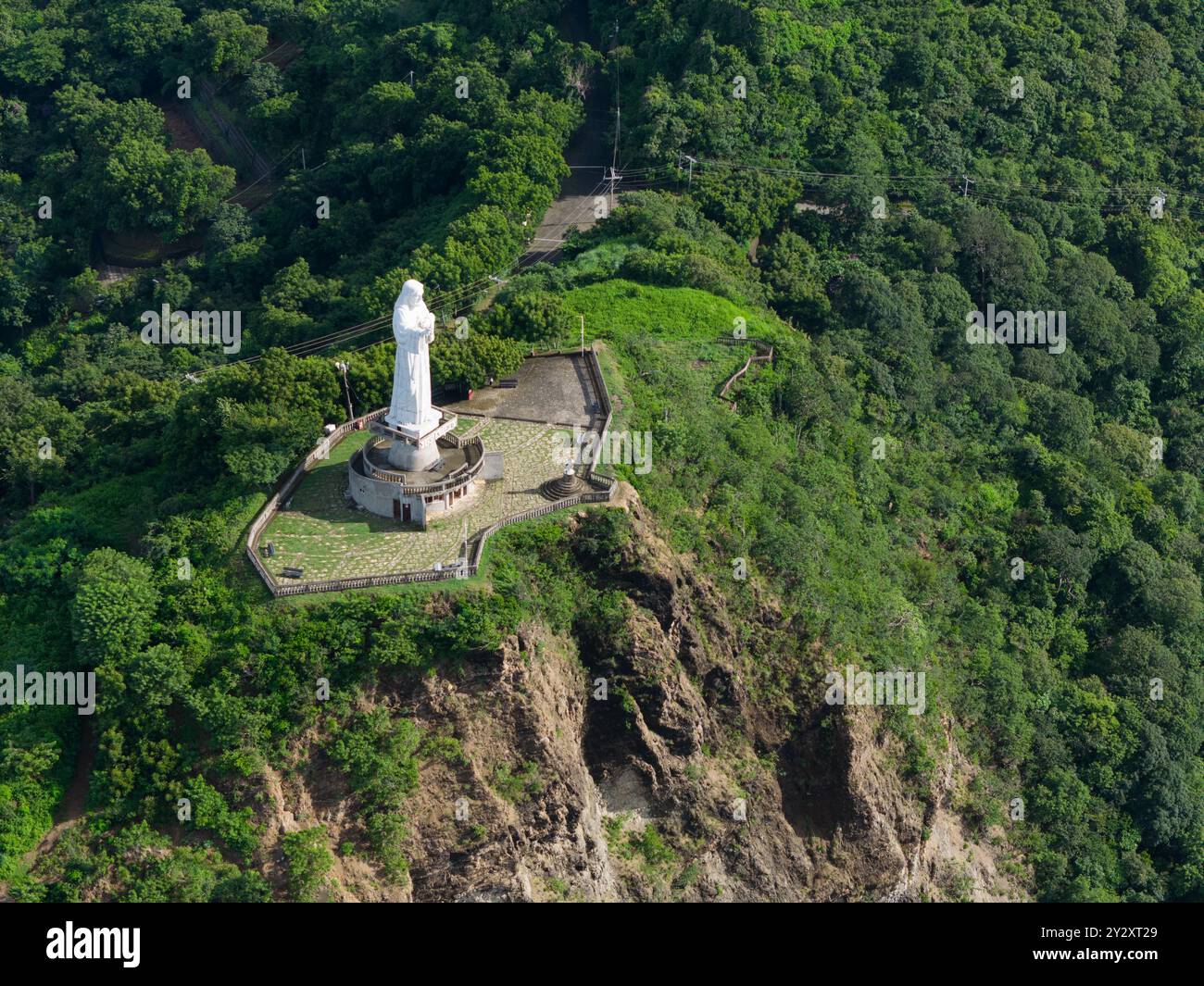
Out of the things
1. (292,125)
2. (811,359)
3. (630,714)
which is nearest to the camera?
(630,714)

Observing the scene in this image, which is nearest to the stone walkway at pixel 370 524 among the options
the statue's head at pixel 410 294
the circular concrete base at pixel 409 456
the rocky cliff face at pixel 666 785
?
the circular concrete base at pixel 409 456

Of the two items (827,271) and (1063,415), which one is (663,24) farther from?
(1063,415)

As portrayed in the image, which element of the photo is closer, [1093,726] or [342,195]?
[1093,726]

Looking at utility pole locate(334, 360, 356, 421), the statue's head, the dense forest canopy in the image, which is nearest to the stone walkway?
utility pole locate(334, 360, 356, 421)

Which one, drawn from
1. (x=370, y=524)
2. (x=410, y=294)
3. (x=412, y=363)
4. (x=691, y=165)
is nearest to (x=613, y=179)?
(x=691, y=165)

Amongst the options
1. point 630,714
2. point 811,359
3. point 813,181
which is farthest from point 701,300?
point 630,714

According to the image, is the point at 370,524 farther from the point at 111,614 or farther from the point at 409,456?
the point at 111,614

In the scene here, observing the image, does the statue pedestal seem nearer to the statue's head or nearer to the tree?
the statue's head
